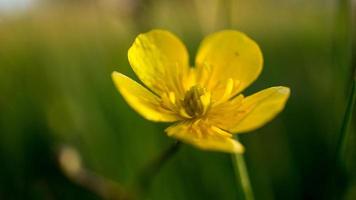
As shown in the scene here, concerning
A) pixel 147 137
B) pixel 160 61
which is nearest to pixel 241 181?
pixel 160 61

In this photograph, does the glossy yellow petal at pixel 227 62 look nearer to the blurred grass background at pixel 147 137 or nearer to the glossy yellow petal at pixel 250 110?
the glossy yellow petal at pixel 250 110

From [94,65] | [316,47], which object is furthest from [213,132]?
[316,47]

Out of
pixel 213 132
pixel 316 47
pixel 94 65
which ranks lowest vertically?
pixel 316 47

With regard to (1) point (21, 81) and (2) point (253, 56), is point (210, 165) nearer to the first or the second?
(2) point (253, 56)

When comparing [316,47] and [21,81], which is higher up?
[21,81]

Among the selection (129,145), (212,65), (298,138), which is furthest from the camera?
(298,138)

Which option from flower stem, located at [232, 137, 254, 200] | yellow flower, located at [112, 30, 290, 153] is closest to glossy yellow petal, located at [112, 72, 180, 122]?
yellow flower, located at [112, 30, 290, 153]

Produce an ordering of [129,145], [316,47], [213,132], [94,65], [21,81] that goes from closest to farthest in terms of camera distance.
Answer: [213,132], [129,145], [21,81], [94,65], [316,47]

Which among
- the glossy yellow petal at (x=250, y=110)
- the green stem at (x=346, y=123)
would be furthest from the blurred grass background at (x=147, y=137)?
the glossy yellow petal at (x=250, y=110)
